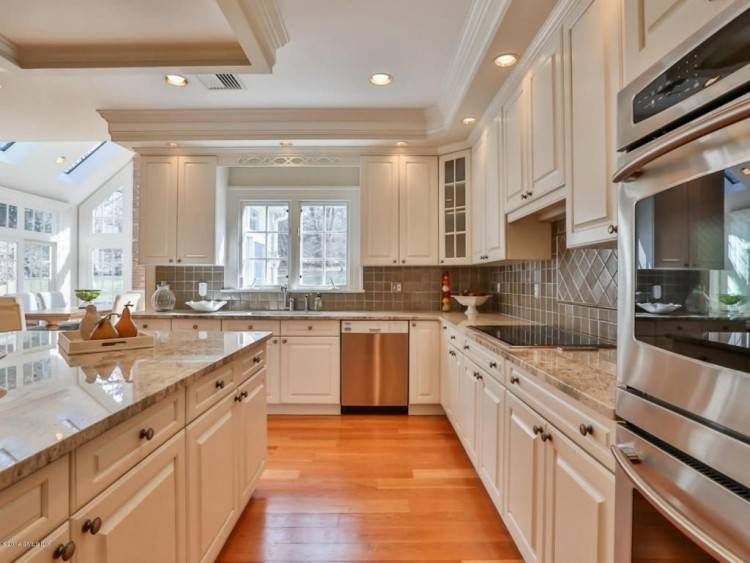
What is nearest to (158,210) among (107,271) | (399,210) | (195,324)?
(195,324)

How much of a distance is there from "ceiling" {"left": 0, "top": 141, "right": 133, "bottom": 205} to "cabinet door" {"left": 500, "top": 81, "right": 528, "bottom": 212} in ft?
17.8

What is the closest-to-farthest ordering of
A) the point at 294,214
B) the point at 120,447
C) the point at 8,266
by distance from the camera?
the point at 120,447
the point at 294,214
the point at 8,266

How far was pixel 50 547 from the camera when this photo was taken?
76 centimetres

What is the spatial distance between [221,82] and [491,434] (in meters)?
2.88

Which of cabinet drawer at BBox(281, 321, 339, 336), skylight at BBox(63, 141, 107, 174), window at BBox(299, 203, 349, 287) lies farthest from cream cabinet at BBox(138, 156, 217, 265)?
skylight at BBox(63, 141, 107, 174)

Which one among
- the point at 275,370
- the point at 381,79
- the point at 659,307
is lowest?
the point at 275,370

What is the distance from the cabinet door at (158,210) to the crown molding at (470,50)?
2593 millimetres

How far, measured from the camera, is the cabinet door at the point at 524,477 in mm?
1407

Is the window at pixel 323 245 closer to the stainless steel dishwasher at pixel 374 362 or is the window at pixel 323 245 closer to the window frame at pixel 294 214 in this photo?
the window frame at pixel 294 214

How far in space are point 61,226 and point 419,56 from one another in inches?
307

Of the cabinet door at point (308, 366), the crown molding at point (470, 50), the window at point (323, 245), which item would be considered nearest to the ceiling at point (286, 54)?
the crown molding at point (470, 50)

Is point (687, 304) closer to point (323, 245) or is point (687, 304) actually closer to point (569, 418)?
point (569, 418)

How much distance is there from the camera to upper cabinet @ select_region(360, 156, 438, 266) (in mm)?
3730

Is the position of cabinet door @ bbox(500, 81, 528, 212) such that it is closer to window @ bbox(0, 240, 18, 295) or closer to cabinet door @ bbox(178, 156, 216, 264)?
cabinet door @ bbox(178, 156, 216, 264)
